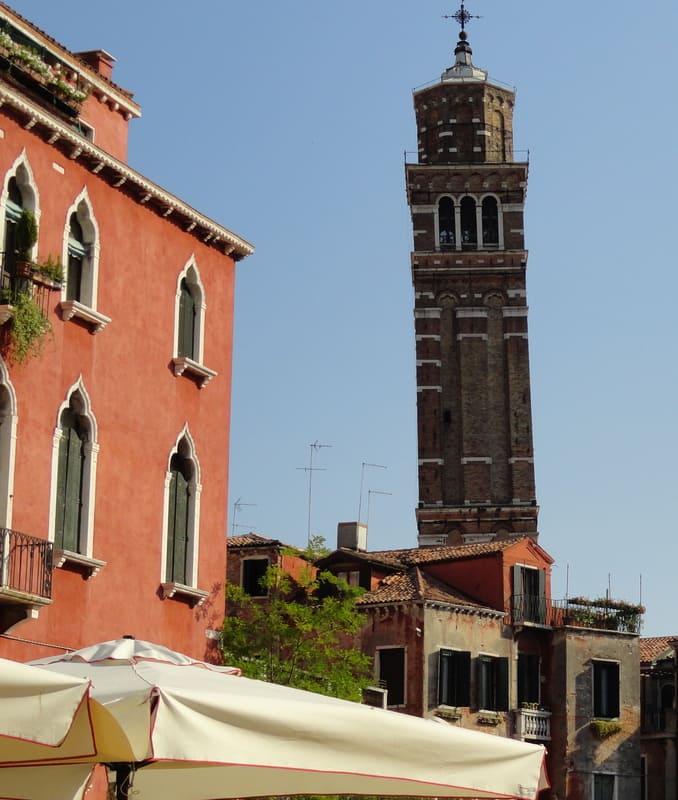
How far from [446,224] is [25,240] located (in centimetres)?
4551

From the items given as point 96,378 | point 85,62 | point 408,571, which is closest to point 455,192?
point 408,571

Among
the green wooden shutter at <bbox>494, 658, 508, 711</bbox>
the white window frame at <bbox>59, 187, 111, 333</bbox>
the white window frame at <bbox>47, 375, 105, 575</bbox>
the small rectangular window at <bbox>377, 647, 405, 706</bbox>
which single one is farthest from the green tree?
the green wooden shutter at <bbox>494, 658, 508, 711</bbox>

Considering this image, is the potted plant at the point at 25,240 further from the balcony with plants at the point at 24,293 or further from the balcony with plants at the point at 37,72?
the balcony with plants at the point at 37,72

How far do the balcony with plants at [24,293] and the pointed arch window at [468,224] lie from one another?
147 ft

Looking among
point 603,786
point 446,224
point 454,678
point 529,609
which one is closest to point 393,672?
point 454,678

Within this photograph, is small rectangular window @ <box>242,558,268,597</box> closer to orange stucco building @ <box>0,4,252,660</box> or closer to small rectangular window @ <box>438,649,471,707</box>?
small rectangular window @ <box>438,649,471,707</box>

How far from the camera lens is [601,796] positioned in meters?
37.5

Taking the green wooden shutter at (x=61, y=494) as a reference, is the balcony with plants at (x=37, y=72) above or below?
above

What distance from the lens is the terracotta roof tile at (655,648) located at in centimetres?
4491

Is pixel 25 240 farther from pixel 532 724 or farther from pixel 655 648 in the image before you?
pixel 655 648

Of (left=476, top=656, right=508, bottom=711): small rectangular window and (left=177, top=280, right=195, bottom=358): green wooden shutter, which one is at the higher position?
(left=177, top=280, right=195, bottom=358): green wooden shutter

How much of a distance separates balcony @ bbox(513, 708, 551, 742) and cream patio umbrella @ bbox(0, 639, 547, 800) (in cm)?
2827

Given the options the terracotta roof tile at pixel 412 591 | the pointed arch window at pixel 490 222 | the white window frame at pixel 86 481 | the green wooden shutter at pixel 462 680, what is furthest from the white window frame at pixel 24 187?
the pointed arch window at pixel 490 222

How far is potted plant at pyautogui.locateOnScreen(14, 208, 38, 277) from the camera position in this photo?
1466 centimetres
